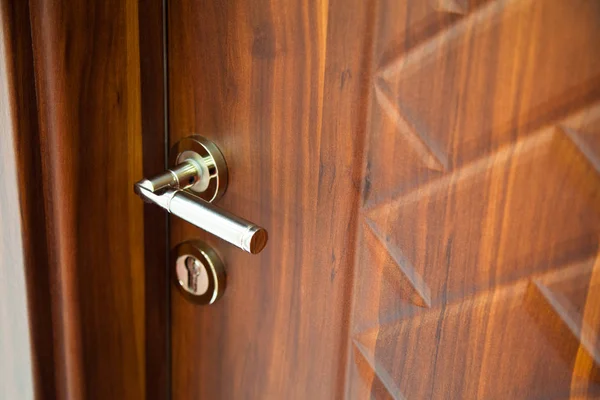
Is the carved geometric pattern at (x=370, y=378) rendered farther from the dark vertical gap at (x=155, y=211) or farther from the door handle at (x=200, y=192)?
the dark vertical gap at (x=155, y=211)

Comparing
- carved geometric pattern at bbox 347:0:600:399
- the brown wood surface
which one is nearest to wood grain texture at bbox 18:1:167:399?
the brown wood surface

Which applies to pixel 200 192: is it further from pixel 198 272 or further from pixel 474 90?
pixel 474 90

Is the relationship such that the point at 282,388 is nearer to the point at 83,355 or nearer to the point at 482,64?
the point at 83,355

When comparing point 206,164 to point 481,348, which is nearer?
point 481,348

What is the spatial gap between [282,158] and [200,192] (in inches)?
4.5

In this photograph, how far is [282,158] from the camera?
59 cm

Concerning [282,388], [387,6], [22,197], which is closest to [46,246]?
[22,197]

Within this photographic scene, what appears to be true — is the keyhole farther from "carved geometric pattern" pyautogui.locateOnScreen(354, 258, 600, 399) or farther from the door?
"carved geometric pattern" pyautogui.locateOnScreen(354, 258, 600, 399)

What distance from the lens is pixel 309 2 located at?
0.52 meters

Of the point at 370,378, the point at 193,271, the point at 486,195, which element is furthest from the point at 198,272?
the point at 486,195

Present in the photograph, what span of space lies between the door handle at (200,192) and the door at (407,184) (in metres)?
0.02

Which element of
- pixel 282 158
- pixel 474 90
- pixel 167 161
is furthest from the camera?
pixel 167 161

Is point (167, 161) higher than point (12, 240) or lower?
higher

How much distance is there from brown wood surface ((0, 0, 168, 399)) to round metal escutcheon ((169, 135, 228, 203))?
48 millimetres
